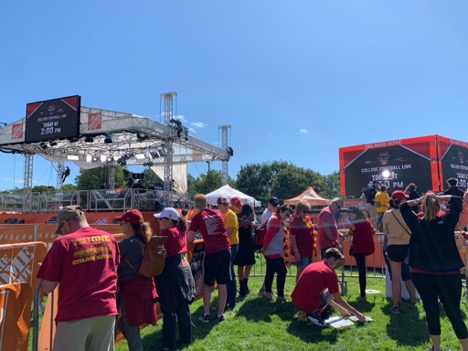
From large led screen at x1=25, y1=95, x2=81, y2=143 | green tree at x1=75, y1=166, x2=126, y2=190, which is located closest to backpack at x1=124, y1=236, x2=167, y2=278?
large led screen at x1=25, y1=95, x2=81, y2=143

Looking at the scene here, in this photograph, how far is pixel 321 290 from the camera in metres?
4.64

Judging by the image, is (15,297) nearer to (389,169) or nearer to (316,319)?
(316,319)

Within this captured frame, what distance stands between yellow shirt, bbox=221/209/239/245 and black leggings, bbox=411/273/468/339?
9.66 ft

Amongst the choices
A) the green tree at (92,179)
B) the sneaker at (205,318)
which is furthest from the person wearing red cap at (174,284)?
the green tree at (92,179)

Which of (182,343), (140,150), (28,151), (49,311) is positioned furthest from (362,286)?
(28,151)

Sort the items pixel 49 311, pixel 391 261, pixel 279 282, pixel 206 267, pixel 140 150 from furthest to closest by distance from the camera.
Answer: pixel 140 150, pixel 279 282, pixel 391 261, pixel 206 267, pixel 49 311

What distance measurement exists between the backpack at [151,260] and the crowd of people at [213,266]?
0.05 meters

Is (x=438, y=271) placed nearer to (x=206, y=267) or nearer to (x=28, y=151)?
(x=206, y=267)

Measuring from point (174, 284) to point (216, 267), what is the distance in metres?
0.94

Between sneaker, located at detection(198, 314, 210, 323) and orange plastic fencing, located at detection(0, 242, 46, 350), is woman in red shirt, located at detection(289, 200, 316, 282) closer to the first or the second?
sneaker, located at detection(198, 314, 210, 323)

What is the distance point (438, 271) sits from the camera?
141 inches

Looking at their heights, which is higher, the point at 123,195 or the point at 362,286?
the point at 123,195

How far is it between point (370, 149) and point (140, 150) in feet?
45.6

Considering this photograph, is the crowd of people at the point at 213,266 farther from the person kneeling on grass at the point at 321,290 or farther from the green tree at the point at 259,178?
the green tree at the point at 259,178
